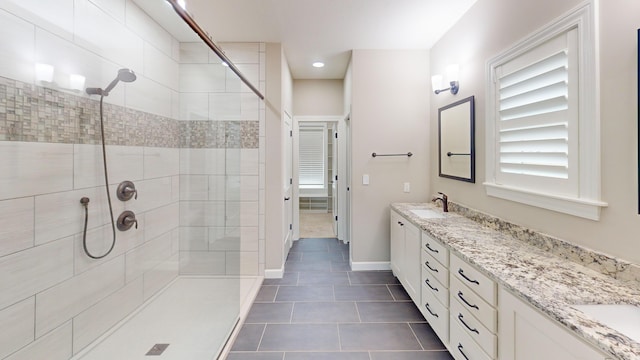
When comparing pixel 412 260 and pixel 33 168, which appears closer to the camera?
pixel 33 168

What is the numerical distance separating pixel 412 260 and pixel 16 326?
105 inches

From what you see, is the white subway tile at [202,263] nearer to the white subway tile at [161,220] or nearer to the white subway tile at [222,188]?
the white subway tile at [161,220]

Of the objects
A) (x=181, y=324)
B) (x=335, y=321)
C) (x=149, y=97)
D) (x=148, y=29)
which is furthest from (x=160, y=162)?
(x=335, y=321)

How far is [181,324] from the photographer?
2.31 m

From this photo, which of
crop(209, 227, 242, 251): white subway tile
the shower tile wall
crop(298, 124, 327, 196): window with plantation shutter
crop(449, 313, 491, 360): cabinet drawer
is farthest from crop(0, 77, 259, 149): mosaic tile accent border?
crop(298, 124, 327, 196): window with plantation shutter

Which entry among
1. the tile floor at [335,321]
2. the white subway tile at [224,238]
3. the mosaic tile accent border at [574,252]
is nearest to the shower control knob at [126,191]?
the white subway tile at [224,238]

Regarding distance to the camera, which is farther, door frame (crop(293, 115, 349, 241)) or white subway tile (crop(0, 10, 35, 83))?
door frame (crop(293, 115, 349, 241))

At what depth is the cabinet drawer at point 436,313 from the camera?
1.99 meters

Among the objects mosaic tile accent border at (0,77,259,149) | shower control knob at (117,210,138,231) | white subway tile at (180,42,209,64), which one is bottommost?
shower control knob at (117,210,138,231)

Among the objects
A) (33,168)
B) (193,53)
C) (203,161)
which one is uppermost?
(193,53)

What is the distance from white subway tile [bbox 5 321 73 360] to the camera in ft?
4.91

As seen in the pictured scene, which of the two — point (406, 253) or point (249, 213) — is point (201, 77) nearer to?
point (249, 213)

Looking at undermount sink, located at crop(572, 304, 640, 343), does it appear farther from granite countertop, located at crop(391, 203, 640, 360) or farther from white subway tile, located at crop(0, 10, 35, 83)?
white subway tile, located at crop(0, 10, 35, 83)

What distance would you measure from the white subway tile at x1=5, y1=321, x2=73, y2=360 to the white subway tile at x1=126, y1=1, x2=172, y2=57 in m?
1.94
